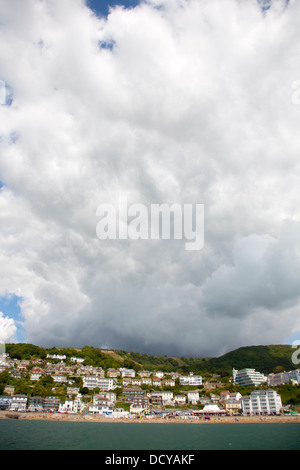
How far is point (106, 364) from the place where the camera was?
170625 mm

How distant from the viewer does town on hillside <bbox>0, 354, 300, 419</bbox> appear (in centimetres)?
9869

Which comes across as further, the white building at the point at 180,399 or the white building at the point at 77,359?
the white building at the point at 77,359

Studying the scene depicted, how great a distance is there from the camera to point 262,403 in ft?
340

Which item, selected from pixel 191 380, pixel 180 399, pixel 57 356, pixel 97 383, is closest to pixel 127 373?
pixel 97 383

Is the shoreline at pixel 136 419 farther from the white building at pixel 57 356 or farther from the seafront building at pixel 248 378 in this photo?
the white building at pixel 57 356

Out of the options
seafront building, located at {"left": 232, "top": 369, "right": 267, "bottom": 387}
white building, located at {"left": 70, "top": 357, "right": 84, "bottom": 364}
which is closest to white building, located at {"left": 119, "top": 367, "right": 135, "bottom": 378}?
white building, located at {"left": 70, "top": 357, "right": 84, "bottom": 364}

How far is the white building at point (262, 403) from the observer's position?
3999 inches

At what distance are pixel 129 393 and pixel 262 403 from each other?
1858 inches

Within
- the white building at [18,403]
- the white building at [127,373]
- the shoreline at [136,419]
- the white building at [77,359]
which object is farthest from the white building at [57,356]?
the shoreline at [136,419]

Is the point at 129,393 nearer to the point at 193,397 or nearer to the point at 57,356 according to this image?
the point at 193,397

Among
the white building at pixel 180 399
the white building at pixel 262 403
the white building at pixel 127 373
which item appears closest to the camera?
the white building at pixel 262 403
